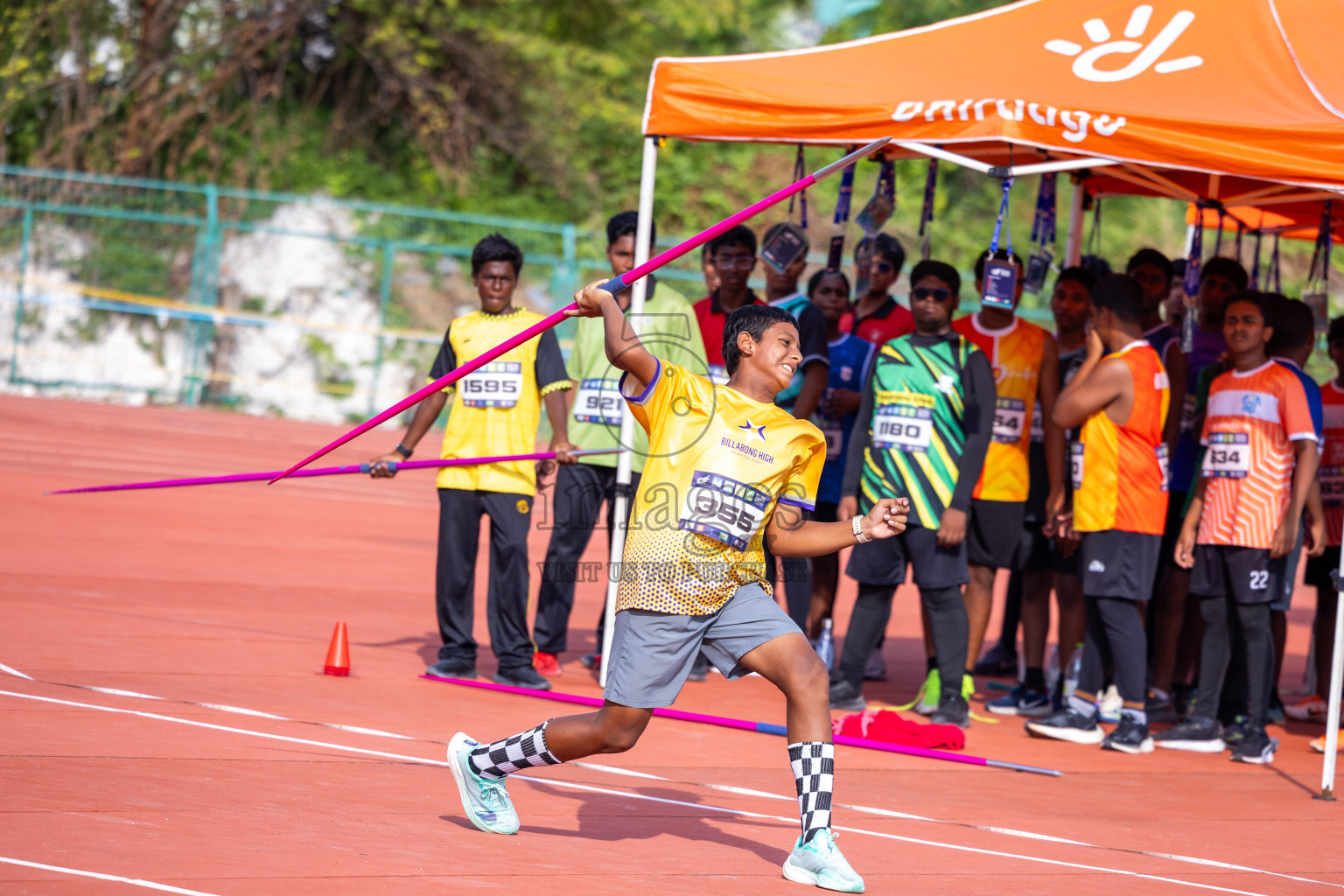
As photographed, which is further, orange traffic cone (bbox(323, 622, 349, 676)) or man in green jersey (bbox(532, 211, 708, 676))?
man in green jersey (bbox(532, 211, 708, 676))

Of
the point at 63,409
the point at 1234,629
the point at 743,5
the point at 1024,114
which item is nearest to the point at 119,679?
the point at 1024,114

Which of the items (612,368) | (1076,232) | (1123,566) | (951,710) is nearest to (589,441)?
(612,368)

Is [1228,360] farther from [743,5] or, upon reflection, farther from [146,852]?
[743,5]

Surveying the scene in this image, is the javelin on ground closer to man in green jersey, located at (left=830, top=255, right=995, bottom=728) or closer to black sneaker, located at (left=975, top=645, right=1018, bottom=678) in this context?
man in green jersey, located at (left=830, top=255, right=995, bottom=728)

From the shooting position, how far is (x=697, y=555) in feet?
14.7

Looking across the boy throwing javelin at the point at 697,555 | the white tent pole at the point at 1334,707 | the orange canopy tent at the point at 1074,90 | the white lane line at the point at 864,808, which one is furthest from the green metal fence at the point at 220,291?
the boy throwing javelin at the point at 697,555

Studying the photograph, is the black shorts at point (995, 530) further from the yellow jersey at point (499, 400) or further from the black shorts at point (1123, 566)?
the yellow jersey at point (499, 400)

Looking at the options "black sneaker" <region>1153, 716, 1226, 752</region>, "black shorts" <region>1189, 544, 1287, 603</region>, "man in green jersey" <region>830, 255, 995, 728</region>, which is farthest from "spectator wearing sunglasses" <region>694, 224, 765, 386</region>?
"black sneaker" <region>1153, 716, 1226, 752</region>

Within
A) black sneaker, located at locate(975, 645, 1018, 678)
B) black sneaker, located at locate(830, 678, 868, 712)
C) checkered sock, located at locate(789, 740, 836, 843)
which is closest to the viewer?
checkered sock, located at locate(789, 740, 836, 843)

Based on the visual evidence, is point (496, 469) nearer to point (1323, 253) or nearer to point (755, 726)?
point (755, 726)

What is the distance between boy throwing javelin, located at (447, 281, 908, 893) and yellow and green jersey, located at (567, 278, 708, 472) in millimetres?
2843

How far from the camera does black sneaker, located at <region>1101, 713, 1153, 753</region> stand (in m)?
7.00

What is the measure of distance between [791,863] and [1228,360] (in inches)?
182

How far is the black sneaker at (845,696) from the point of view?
7.28 meters
